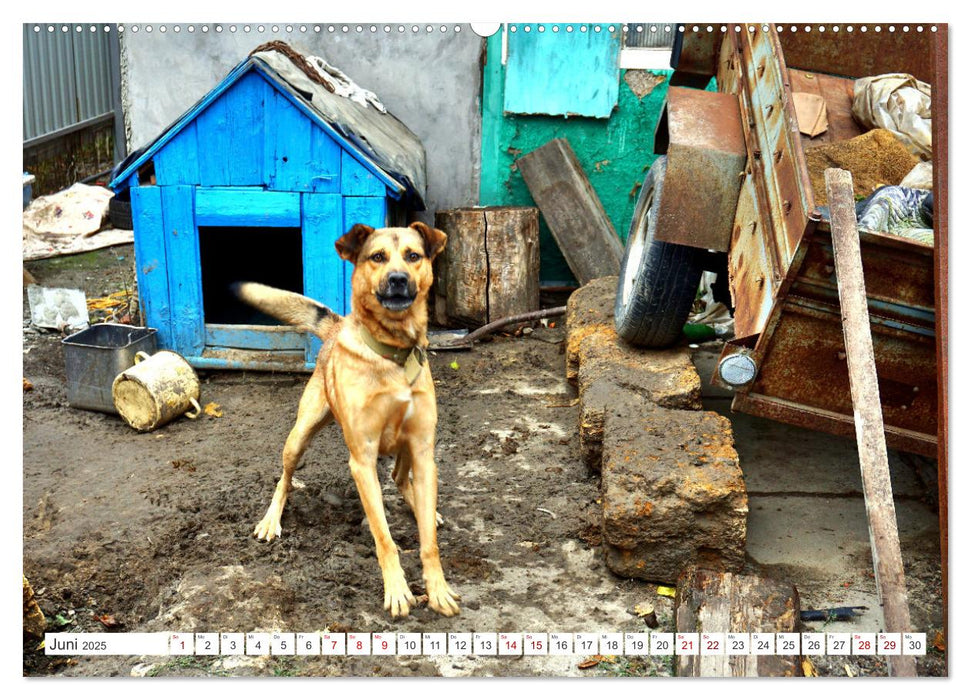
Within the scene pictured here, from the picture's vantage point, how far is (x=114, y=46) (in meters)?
7.63

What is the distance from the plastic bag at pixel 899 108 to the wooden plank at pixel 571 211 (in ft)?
8.66

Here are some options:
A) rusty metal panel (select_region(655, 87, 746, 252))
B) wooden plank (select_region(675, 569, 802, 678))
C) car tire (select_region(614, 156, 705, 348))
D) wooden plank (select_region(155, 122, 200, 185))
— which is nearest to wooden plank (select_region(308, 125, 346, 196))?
wooden plank (select_region(155, 122, 200, 185))

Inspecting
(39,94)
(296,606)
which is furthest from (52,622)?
(39,94)

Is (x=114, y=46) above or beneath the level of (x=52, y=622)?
above

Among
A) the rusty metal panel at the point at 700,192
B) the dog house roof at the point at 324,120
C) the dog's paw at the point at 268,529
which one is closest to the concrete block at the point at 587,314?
the rusty metal panel at the point at 700,192

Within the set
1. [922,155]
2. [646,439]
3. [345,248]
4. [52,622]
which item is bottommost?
[52,622]

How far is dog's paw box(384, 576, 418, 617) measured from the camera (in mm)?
3545

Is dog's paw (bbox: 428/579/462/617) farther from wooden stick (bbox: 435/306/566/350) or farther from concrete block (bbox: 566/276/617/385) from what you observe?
wooden stick (bbox: 435/306/566/350)

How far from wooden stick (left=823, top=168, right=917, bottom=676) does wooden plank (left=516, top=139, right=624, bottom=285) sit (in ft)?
14.9

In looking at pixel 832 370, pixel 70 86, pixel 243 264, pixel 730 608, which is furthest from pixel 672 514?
pixel 243 264

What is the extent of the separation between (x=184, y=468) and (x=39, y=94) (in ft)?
8.20

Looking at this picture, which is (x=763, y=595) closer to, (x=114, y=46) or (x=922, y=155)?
(x=922, y=155)

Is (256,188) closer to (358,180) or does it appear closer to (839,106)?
(358,180)

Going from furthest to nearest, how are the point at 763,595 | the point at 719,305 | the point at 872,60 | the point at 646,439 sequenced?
the point at 719,305 < the point at 872,60 < the point at 646,439 < the point at 763,595
